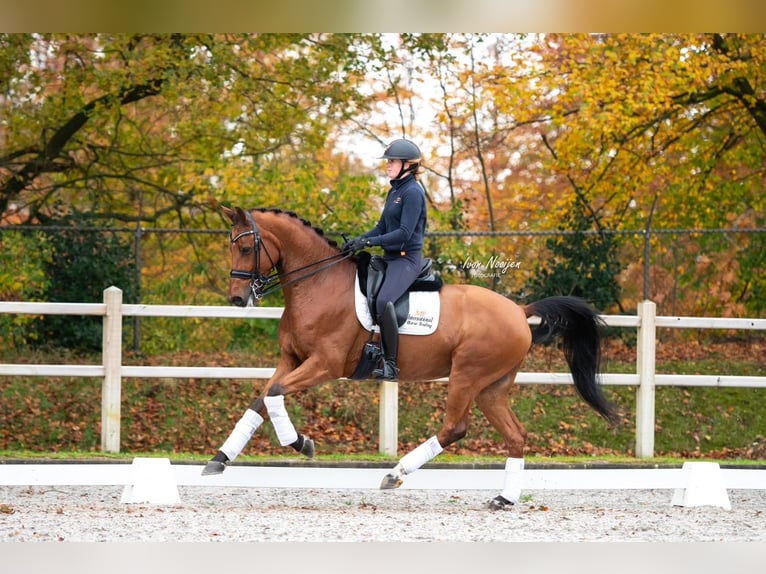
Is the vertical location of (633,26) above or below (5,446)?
above

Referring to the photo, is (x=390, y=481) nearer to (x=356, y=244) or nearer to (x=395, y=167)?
(x=356, y=244)

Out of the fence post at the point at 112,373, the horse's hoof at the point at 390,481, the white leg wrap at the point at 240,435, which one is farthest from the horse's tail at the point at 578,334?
the fence post at the point at 112,373

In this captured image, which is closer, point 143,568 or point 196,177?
point 143,568

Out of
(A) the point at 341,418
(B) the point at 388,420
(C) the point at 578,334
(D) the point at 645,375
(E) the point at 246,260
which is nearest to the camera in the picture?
(E) the point at 246,260

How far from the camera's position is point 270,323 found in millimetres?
13312

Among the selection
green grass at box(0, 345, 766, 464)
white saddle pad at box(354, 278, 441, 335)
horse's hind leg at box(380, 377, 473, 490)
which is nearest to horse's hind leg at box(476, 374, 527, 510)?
horse's hind leg at box(380, 377, 473, 490)

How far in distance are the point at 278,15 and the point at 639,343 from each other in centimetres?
812

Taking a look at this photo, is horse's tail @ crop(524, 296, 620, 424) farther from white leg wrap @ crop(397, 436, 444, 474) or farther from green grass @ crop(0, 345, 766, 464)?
green grass @ crop(0, 345, 766, 464)

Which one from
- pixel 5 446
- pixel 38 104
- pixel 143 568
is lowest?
pixel 5 446

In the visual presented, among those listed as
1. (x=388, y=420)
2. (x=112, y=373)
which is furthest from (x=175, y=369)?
(x=388, y=420)

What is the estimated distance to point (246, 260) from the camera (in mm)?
7188

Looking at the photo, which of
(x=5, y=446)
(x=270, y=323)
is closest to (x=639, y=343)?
(x=270, y=323)

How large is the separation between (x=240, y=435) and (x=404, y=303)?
148 cm

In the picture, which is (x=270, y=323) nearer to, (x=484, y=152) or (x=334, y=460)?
(x=334, y=460)
